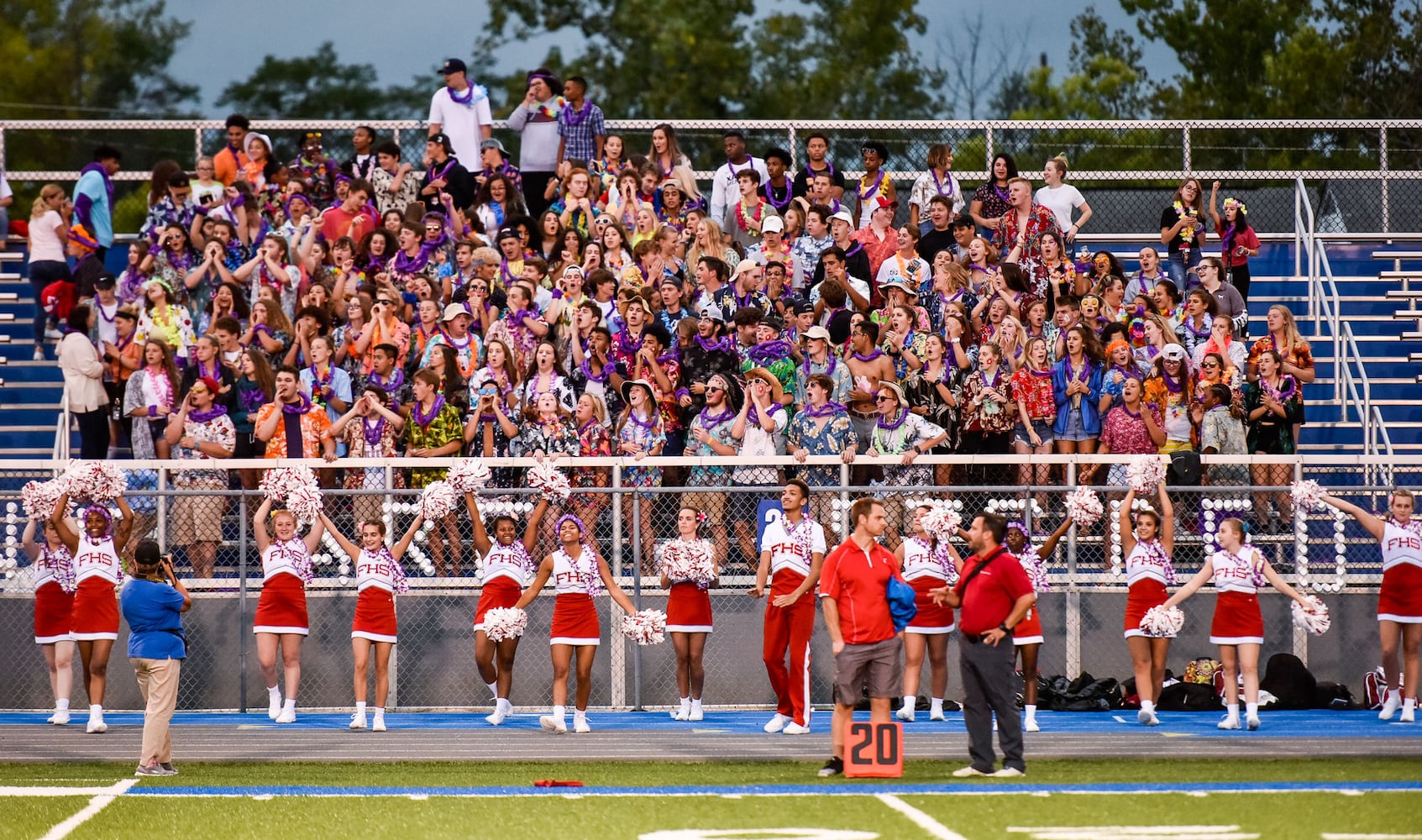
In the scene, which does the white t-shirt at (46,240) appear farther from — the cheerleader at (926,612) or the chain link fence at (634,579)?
the cheerleader at (926,612)

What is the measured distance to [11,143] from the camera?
39.4 meters

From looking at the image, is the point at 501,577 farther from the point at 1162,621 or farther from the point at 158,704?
the point at 1162,621

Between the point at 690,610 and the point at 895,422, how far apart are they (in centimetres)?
253

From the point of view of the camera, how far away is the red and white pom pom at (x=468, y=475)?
536 inches

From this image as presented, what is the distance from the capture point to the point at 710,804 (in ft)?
33.0

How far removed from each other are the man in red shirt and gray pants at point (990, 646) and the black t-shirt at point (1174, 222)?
26.9ft

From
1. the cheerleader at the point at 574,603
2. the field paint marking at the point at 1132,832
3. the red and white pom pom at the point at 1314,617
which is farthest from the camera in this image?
the red and white pom pom at the point at 1314,617

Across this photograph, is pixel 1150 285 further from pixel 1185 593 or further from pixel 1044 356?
pixel 1185 593

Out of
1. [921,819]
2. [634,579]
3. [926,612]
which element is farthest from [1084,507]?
[921,819]

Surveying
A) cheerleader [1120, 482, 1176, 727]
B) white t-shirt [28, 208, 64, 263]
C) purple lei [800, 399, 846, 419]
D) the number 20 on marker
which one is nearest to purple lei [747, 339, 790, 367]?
purple lei [800, 399, 846, 419]

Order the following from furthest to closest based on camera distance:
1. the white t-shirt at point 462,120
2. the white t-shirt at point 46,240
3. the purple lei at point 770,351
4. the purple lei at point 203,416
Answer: the white t-shirt at point 462,120
the white t-shirt at point 46,240
the purple lei at point 770,351
the purple lei at point 203,416

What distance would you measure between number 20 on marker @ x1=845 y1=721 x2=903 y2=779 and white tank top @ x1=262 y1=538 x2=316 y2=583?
5.17 meters

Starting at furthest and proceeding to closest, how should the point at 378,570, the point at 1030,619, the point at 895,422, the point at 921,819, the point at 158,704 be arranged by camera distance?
the point at 895,422 < the point at 378,570 < the point at 1030,619 < the point at 158,704 < the point at 921,819

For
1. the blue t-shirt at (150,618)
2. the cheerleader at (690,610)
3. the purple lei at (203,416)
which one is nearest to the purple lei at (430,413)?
the purple lei at (203,416)
